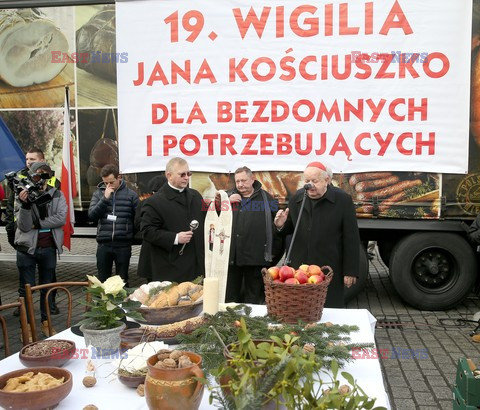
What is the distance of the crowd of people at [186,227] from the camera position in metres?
4.43

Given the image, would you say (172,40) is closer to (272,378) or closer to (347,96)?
(347,96)

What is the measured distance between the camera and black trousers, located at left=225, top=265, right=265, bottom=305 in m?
5.29

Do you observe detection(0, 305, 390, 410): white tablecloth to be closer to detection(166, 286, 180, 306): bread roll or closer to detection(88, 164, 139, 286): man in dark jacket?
detection(166, 286, 180, 306): bread roll

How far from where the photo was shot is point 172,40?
6496 millimetres

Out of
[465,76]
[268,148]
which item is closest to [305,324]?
[268,148]

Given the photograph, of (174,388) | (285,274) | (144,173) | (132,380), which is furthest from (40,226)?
(174,388)

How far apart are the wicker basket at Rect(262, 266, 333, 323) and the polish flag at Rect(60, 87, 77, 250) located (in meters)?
4.48

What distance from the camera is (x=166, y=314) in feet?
9.23

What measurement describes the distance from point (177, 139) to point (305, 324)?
13.7 feet

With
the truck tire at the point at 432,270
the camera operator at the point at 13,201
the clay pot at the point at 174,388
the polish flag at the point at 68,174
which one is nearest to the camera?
the clay pot at the point at 174,388

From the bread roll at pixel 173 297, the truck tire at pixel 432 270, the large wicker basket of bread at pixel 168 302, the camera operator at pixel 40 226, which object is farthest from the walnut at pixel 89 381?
the truck tire at pixel 432 270

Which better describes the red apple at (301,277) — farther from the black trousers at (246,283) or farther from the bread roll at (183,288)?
the black trousers at (246,283)

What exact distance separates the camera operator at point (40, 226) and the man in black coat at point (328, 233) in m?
2.76

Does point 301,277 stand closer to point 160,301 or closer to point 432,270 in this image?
point 160,301
